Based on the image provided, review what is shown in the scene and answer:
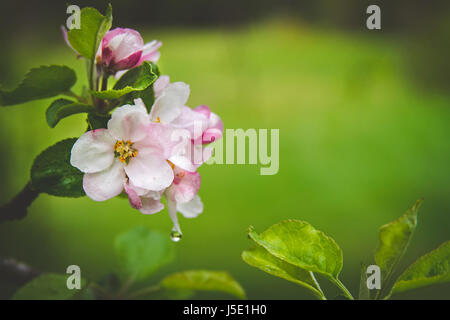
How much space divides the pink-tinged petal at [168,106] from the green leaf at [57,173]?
0.06 metres

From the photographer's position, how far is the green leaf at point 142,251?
0.47 m

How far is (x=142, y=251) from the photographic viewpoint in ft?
1.60

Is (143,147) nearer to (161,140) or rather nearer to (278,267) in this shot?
(161,140)

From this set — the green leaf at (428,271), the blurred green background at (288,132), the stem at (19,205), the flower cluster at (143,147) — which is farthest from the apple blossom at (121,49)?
the blurred green background at (288,132)

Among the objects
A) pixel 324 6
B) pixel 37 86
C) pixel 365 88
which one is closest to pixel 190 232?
pixel 365 88

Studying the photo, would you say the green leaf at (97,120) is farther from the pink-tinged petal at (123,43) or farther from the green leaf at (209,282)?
the green leaf at (209,282)

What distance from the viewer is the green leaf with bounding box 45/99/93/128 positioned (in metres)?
0.28

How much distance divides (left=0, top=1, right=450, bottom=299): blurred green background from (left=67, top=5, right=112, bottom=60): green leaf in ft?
2.38

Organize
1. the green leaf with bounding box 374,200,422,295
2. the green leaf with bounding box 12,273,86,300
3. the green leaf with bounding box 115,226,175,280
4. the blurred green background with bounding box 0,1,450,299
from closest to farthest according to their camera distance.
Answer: the green leaf with bounding box 374,200,422,295 → the green leaf with bounding box 12,273,86,300 → the green leaf with bounding box 115,226,175,280 → the blurred green background with bounding box 0,1,450,299

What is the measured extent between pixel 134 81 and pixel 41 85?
72mm

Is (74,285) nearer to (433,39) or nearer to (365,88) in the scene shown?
(365,88)

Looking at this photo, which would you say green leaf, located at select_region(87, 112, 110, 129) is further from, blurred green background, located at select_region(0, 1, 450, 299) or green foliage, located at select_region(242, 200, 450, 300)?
blurred green background, located at select_region(0, 1, 450, 299)

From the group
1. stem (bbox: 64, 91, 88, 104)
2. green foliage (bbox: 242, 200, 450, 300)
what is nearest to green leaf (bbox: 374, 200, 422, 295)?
green foliage (bbox: 242, 200, 450, 300)

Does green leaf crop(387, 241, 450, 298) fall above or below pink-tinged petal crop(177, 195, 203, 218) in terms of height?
below
